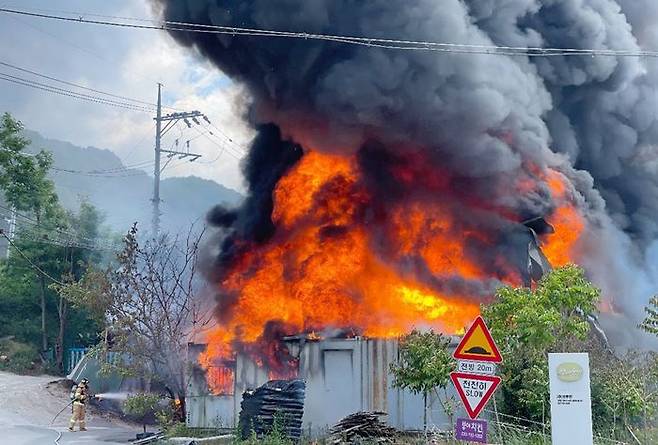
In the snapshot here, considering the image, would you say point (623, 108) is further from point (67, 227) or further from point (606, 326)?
point (67, 227)

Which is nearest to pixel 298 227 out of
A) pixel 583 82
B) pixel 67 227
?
pixel 583 82

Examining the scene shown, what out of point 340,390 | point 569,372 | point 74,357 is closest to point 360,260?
point 340,390

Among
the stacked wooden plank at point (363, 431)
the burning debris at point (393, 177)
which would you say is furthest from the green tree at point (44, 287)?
the stacked wooden plank at point (363, 431)

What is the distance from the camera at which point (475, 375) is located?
8.88 meters

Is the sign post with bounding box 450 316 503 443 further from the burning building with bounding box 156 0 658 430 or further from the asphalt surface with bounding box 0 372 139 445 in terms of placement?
the asphalt surface with bounding box 0 372 139 445

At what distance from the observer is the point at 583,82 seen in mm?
25625

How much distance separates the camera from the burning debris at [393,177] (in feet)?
67.9

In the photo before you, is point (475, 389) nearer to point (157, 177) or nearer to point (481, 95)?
point (481, 95)

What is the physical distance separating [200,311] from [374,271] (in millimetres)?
5827

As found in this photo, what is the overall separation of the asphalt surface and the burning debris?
432 centimetres

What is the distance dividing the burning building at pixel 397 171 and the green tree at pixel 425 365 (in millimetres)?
5341

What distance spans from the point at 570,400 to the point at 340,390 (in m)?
8.31

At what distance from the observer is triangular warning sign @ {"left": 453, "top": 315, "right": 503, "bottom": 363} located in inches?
348

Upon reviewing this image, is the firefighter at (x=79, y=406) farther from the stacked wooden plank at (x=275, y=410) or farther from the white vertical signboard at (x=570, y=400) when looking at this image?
the white vertical signboard at (x=570, y=400)
